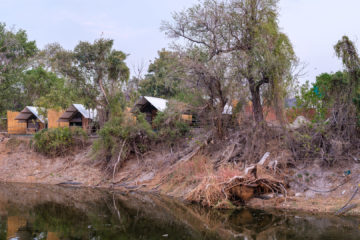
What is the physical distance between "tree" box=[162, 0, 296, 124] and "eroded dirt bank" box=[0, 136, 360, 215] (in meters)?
4.72

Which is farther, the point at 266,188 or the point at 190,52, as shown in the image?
the point at 190,52

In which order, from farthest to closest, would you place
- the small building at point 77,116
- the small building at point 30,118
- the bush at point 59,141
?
the small building at point 30,118, the small building at point 77,116, the bush at point 59,141

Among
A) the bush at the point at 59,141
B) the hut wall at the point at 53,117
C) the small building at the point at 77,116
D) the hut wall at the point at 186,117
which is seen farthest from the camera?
the hut wall at the point at 53,117

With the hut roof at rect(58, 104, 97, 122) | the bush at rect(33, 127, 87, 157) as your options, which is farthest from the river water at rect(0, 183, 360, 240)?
the hut roof at rect(58, 104, 97, 122)

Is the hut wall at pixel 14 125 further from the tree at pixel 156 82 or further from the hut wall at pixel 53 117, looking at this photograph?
the tree at pixel 156 82

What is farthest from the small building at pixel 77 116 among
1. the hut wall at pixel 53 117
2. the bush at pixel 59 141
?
the bush at pixel 59 141

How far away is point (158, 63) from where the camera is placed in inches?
1649

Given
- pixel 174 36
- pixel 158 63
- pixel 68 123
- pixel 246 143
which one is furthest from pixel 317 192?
pixel 158 63

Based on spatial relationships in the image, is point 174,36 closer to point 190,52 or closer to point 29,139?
point 190,52

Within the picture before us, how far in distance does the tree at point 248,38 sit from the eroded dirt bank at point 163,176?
15.5ft

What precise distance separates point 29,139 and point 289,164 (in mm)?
19286

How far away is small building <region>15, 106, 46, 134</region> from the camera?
3384cm

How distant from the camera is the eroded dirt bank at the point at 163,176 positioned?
1404cm

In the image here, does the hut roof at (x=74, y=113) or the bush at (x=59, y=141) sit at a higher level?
the hut roof at (x=74, y=113)
